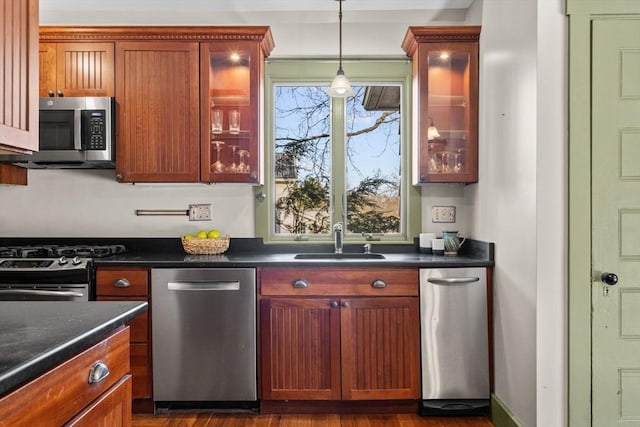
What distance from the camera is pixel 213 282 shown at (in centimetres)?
268

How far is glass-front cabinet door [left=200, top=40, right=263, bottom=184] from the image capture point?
9.70ft

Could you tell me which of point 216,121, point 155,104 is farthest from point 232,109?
point 155,104

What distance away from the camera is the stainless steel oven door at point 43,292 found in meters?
2.60

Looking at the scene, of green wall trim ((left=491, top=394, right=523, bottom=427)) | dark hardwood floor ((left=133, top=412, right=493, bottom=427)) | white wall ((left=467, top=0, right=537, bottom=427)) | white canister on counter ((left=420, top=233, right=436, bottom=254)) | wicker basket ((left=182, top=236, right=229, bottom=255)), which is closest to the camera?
white wall ((left=467, top=0, right=537, bottom=427))

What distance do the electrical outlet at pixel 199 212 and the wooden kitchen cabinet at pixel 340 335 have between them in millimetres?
848

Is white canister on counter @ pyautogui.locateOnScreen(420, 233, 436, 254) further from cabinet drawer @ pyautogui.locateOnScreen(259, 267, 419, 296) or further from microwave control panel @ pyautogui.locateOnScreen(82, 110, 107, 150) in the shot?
microwave control panel @ pyautogui.locateOnScreen(82, 110, 107, 150)

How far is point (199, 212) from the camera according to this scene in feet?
10.8

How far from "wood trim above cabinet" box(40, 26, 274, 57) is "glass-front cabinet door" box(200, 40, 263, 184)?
0.05 metres

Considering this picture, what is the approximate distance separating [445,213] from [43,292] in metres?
2.58

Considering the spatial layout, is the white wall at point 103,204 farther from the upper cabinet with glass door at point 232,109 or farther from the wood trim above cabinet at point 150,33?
the wood trim above cabinet at point 150,33

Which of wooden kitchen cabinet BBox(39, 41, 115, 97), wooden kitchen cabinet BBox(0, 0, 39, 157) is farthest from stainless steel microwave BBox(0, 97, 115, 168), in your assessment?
wooden kitchen cabinet BBox(0, 0, 39, 157)

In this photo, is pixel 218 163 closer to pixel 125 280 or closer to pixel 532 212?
pixel 125 280

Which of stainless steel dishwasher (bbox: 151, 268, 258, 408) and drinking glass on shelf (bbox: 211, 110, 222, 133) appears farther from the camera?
drinking glass on shelf (bbox: 211, 110, 222, 133)

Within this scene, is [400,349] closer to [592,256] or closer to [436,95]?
[592,256]
